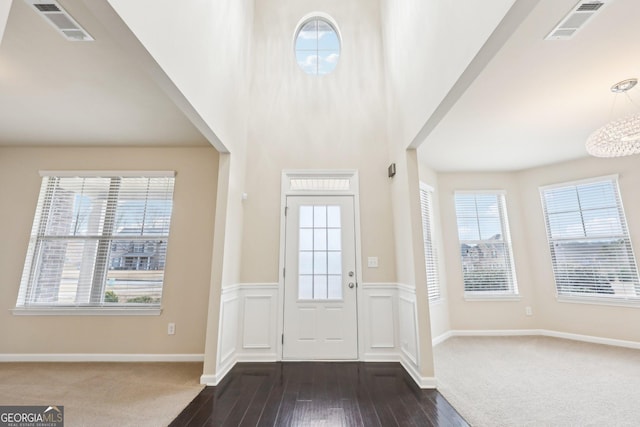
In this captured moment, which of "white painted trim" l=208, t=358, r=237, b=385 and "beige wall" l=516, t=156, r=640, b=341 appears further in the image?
"beige wall" l=516, t=156, r=640, b=341

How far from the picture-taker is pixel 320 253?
372 cm

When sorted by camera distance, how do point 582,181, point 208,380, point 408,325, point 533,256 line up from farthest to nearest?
point 533,256
point 582,181
point 408,325
point 208,380

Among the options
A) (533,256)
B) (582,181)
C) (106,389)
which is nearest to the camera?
(106,389)

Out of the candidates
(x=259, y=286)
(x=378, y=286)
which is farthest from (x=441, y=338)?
(x=259, y=286)

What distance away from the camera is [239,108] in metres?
3.59

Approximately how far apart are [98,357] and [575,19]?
5991 mm

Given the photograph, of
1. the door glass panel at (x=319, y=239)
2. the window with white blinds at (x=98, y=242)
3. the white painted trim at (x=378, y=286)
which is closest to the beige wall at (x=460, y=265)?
the white painted trim at (x=378, y=286)

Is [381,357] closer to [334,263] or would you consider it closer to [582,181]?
[334,263]

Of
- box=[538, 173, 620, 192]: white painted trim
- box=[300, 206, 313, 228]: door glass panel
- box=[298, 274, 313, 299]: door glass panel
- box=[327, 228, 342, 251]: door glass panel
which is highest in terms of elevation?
box=[538, 173, 620, 192]: white painted trim

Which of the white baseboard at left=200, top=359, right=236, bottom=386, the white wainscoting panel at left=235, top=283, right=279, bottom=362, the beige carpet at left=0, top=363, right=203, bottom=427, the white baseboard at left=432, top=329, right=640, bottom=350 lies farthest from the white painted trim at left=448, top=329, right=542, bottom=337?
the beige carpet at left=0, top=363, right=203, bottom=427

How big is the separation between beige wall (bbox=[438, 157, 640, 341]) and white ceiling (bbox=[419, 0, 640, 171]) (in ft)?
1.36

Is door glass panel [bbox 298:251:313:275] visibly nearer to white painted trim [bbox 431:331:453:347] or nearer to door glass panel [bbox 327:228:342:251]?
door glass panel [bbox 327:228:342:251]

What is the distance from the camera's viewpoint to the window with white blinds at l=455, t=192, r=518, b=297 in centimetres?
471

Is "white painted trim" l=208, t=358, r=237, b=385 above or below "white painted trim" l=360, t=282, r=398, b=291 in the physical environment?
below
